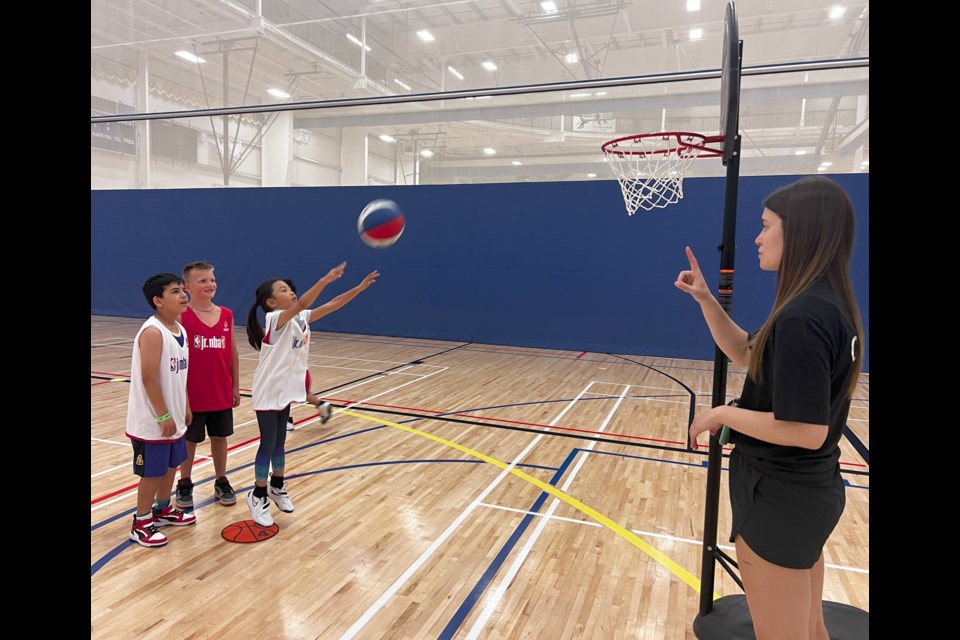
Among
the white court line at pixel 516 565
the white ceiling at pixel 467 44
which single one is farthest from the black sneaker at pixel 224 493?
the white ceiling at pixel 467 44

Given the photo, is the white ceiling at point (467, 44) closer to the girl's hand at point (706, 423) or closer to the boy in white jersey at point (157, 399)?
the boy in white jersey at point (157, 399)

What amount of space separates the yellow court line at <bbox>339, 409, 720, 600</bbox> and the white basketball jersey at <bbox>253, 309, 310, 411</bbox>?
1.82 m

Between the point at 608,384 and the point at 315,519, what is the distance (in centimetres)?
512

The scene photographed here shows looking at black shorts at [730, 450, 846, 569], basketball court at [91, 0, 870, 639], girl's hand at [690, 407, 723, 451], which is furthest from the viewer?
basketball court at [91, 0, 870, 639]

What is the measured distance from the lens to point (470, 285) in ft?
37.0

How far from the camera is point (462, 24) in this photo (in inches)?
447

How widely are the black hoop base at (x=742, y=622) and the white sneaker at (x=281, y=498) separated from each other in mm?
2412

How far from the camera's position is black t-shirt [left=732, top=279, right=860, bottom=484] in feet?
4.59

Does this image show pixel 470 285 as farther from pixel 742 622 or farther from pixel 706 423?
pixel 706 423

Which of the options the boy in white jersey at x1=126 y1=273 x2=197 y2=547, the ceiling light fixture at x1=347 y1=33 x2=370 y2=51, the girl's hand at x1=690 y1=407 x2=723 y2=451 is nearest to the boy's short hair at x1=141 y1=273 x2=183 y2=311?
the boy in white jersey at x1=126 y1=273 x2=197 y2=547

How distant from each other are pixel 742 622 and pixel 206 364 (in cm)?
317

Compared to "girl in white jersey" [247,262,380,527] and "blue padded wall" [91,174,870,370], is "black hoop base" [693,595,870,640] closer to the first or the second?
"girl in white jersey" [247,262,380,527]
